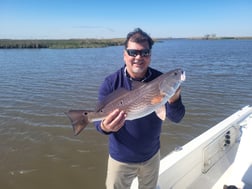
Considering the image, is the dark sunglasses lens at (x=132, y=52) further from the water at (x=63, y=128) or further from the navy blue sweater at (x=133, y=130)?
the water at (x=63, y=128)

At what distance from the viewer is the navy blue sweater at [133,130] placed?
8.81 ft

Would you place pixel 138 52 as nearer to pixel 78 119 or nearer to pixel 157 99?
pixel 157 99

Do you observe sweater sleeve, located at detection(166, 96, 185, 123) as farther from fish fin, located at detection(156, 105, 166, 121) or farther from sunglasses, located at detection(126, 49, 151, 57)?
sunglasses, located at detection(126, 49, 151, 57)

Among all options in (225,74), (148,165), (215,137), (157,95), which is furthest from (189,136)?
(225,74)

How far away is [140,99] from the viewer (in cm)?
246

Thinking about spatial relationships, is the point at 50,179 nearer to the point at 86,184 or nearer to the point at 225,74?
the point at 86,184

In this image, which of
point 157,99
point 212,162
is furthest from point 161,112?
point 212,162

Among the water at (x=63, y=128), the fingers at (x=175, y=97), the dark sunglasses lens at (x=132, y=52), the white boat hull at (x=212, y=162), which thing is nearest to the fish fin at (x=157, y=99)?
the fingers at (x=175, y=97)

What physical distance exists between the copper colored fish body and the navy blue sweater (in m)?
0.18

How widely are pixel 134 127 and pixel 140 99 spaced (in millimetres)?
361

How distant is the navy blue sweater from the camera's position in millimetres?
2686

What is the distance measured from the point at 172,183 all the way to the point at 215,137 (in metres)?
1.41

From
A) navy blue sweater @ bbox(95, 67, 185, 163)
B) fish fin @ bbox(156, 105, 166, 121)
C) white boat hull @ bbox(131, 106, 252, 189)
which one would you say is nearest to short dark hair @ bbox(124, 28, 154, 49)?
navy blue sweater @ bbox(95, 67, 185, 163)

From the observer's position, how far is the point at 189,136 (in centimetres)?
841
